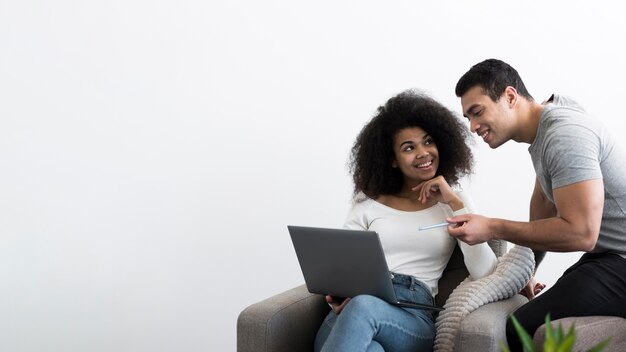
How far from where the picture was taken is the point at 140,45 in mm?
3262

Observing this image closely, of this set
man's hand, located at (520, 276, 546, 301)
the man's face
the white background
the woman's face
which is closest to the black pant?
man's hand, located at (520, 276, 546, 301)

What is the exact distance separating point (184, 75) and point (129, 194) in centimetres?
53

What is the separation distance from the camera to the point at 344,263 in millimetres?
2275

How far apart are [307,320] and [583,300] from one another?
31.8 inches

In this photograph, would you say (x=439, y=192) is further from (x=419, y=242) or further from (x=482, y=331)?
(x=482, y=331)

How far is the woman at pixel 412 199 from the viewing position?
2428 mm

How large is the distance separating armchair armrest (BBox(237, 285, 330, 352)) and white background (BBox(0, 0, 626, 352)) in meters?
0.87

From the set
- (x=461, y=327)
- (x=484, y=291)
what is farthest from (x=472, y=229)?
(x=461, y=327)

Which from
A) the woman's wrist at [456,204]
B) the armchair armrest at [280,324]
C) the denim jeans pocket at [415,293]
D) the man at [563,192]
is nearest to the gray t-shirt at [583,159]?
the man at [563,192]

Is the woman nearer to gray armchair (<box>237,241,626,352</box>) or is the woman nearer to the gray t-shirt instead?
gray armchair (<box>237,241,626,352</box>)

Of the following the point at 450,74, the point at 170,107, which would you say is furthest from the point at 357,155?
the point at 170,107

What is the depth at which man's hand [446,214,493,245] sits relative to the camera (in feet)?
7.42

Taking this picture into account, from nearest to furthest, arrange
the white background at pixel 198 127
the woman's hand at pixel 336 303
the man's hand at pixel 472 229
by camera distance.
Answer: the man's hand at pixel 472 229 → the woman's hand at pixel 336 303 → the white background at pixel 198 127

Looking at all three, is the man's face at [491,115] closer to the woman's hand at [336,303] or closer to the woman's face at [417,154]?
the woman's face at [417,154]
